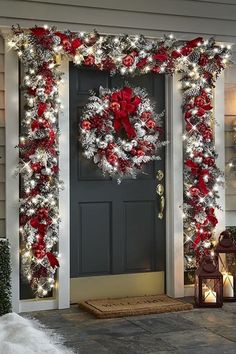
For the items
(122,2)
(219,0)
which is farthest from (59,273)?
(219,0)

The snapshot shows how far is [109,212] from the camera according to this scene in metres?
5.62

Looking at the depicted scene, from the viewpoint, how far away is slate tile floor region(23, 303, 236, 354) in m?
4.17

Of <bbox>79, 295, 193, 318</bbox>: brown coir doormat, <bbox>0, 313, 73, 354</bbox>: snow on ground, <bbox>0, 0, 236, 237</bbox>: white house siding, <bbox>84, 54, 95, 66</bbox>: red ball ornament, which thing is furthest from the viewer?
<bbox>84, 54, 95, 66</bbox>: red ball ornament

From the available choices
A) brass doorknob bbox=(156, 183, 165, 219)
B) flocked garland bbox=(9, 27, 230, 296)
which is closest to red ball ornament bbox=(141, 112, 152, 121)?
flocked garland bbox=(9, 27, 230, 296)

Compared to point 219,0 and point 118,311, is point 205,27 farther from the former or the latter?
point 118,311

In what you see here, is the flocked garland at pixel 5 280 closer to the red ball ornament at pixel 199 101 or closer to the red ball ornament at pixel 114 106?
the red ball ornament at pixel 114 106

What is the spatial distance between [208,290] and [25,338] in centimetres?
188

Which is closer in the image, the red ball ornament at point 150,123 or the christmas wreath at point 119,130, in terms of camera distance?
the christmas wreath at point 119,130

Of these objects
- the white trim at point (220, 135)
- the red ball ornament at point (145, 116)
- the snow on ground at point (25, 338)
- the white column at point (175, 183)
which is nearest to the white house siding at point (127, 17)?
the white trim at point (220, 135)

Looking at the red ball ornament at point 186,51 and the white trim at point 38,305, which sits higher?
the red ball ornament at point 186,51

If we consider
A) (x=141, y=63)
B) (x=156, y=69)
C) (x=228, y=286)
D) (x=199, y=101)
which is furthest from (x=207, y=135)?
(x=228, y=286)

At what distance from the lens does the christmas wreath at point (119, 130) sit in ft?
17.7

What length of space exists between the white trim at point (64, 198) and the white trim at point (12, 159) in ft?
1.25

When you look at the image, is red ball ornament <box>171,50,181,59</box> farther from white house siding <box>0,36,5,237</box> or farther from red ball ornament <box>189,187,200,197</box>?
white house siding <box>0,36,5,237</box>
